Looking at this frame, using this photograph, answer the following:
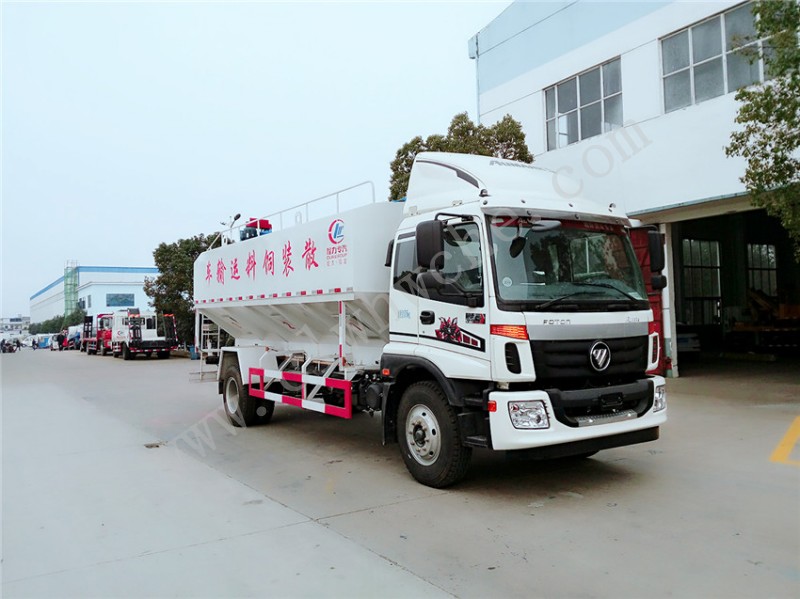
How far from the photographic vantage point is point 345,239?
6.92m

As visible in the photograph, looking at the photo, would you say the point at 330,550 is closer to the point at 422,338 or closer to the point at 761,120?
the point at 422,338

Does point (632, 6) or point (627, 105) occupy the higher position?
point (632, 6)

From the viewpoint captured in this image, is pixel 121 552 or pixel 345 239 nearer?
pixel 121 552

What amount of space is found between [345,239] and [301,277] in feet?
3.71

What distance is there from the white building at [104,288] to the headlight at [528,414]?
74.3 m

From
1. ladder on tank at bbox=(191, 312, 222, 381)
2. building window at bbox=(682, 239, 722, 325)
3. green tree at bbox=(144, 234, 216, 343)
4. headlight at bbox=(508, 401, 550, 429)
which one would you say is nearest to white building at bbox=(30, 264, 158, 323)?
green tree at bbox=(144, 234, 216, 343)

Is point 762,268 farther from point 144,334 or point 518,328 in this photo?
point 144,334

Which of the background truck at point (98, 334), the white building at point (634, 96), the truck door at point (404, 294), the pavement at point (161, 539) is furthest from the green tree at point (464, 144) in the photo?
the background truck at point (98, 334)

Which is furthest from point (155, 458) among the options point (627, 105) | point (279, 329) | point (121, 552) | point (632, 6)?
point (632, 6)

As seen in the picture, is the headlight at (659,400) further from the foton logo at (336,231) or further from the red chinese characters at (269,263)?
the red chinese characters at (269,263)

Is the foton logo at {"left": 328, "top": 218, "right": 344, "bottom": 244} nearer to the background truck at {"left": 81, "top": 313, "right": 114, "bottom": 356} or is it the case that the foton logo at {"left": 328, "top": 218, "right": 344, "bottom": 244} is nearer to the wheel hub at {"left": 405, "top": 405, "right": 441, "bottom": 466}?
the wheel hub at {"left": 405, "top": 405, "right": 441, "bottom": 466}

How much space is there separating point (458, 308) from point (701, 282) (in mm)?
22898

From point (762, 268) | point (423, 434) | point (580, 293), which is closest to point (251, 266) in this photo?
point (423, 434)

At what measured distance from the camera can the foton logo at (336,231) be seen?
7.01 meters
